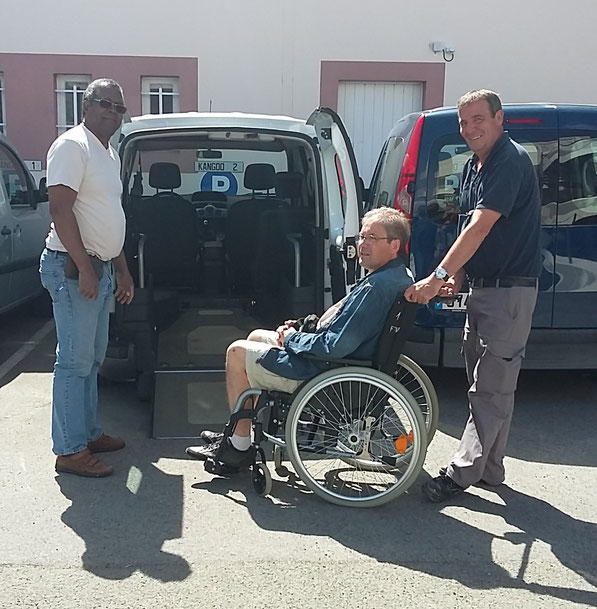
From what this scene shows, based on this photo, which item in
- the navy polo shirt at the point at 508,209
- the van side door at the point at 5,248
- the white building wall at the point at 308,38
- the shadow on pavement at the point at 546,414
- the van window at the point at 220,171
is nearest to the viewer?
the navy polo shirt at the point at 508,209

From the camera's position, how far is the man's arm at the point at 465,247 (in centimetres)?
329

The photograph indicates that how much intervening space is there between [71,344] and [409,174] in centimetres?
233

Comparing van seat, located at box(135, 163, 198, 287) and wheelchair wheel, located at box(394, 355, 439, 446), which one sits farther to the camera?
van seat, located at box(135, 163, 198, 287)

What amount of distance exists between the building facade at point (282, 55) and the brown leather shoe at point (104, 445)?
250 inches

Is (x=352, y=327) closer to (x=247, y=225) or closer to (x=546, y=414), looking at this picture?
(x=546, y=414)

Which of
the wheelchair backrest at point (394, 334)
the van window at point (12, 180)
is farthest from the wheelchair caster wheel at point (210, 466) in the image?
the van window at point (12, 180)

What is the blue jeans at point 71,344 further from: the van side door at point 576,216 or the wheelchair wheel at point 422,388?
the van side door at point 576,216

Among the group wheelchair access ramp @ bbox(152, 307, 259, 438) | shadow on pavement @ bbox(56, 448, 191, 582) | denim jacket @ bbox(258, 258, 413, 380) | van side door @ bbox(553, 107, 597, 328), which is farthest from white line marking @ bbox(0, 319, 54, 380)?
van side door @ bbox(553, 107, 597, 328)

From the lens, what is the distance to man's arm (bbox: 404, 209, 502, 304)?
3295 mm

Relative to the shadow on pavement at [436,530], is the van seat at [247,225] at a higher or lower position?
higher

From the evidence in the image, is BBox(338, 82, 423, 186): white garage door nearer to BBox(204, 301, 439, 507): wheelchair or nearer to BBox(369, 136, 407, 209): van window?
BBox(369, 136, 407, 209): van window

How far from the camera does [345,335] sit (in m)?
3.44

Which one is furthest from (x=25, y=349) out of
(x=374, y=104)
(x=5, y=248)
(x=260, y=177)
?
(x=374, y=104)

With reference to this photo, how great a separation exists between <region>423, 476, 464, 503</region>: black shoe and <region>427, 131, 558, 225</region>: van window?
174 centimetres
